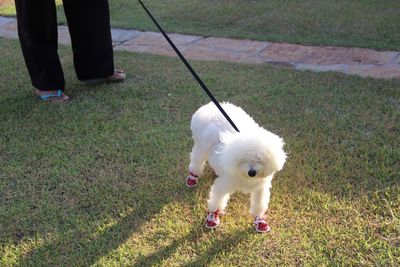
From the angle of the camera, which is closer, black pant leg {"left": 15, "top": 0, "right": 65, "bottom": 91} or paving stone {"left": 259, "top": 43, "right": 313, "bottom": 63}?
black pant leg {"left": 15, "top": 0, "right": 65, "bottom": 91}

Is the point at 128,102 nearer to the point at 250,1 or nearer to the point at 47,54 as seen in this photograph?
the point at 47,54

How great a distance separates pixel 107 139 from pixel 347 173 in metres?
1.69

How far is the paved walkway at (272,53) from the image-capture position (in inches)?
172

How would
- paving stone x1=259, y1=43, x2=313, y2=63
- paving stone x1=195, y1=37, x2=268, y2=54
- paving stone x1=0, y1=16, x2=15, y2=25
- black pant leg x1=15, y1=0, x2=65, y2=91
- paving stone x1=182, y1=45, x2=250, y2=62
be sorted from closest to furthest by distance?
black pant leg x1=15, y1=0, x2=65, y2=91, paving stone x1=259, y1=43, x2=313, y2=63, paving stone x1=182, y1=45, x2=250, y2=62, paving stone x1=195, y1=37, x2=268, y2=54, paving stone x1=0, y1=16, x2=15, y2=25

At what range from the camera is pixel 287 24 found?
584 centimetres

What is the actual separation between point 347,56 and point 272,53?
0.79 meters

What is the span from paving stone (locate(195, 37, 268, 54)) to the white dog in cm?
277

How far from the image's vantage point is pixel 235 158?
76.9 inches

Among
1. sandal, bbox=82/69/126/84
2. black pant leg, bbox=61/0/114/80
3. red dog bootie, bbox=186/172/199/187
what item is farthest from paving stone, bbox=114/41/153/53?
red dog bootie, bbox=186/172/199/187

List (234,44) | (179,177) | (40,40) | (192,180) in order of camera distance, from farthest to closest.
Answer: (234,44), (40,40), (179,177), (192,180)

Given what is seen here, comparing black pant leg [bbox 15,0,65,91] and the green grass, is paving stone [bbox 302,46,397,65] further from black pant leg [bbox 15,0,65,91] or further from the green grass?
black pant leg [bbox 15,0,65,91]

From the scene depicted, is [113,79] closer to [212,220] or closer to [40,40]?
[40,40]

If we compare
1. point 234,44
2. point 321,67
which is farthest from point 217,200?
point 234,44

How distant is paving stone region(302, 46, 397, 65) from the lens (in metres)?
4.51
